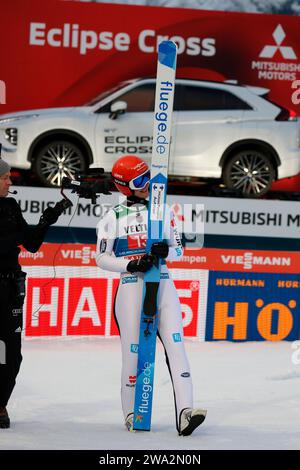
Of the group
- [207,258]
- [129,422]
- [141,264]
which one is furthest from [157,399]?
[207,258]

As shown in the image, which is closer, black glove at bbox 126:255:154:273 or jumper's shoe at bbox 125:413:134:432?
black glove at bbox 126:255:154:273

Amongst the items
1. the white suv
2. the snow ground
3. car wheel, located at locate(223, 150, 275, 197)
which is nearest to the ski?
the snow ground

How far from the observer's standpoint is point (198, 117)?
13141 mm

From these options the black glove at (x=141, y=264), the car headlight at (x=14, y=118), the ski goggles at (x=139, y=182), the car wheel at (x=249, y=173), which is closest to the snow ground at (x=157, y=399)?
the black glove at (x=141, y=264)

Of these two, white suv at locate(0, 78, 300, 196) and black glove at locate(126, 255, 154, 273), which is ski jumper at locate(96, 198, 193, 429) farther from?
white suv at locate(0, 78, 300, 196)

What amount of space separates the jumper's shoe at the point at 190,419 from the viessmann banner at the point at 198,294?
4.36 m

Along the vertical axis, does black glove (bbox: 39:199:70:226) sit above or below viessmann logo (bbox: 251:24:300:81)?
below

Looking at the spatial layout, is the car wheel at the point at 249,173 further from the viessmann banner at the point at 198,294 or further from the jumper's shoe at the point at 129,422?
the jumper's shoe at the point at 129,422

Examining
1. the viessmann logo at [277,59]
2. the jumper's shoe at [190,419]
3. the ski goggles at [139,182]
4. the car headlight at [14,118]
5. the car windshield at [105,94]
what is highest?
the viessmann logo at [277,59]

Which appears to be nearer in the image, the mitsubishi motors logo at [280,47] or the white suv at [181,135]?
the white suv at [181,135]

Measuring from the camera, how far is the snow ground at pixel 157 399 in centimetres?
616

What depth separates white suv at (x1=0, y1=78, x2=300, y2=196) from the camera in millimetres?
12922

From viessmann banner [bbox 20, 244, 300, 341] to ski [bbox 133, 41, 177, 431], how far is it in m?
4.18
